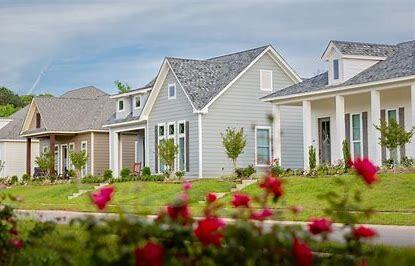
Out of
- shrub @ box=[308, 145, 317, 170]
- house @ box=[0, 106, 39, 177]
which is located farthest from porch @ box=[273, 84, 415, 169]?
house @ box=[0, 106, 39, 177]

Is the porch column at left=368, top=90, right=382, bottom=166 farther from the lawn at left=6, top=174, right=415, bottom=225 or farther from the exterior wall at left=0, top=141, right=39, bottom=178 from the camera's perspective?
the exterior wall at left=0, top=141, right=39, bottom=178

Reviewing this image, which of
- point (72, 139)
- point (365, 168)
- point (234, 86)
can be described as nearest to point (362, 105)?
point (234, 86)

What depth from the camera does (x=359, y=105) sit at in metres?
32.8

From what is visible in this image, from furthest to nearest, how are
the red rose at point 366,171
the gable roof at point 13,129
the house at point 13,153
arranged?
the gable roof at point 13,129 < the house at point 13,153 < the red rose at point 366,171

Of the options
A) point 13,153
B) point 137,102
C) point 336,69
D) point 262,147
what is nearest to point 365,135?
point 336,69

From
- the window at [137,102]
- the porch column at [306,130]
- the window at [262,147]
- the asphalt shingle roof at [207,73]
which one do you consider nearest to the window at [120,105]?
the window at [137,102]

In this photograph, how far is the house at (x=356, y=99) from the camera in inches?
1153

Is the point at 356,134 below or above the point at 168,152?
above

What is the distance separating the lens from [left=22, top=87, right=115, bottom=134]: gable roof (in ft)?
164

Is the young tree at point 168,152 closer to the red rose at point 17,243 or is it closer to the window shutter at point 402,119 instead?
the window shutter at point 402,119

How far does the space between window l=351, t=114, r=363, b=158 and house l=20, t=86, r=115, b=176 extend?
19.8 meters

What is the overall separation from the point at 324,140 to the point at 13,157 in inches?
1218

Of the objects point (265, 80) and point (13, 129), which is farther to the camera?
point (13, 129)

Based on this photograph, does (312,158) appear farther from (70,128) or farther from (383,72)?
(70,128)
